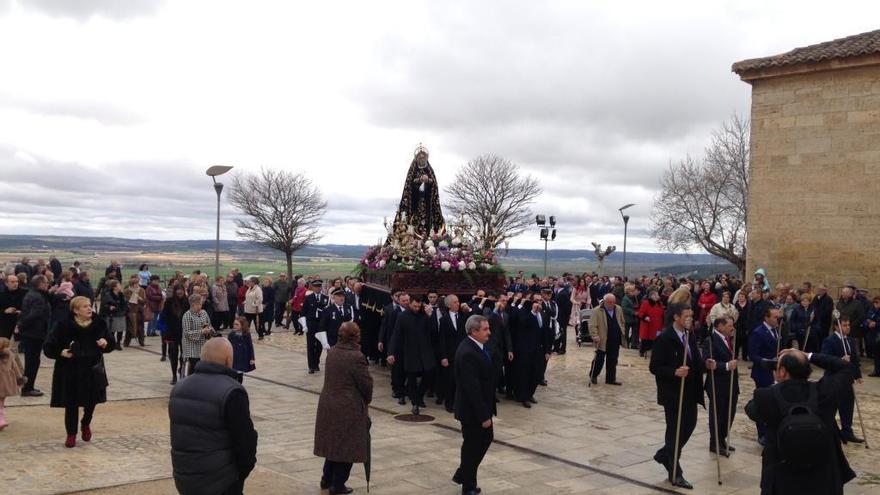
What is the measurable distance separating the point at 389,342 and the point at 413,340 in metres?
0.53

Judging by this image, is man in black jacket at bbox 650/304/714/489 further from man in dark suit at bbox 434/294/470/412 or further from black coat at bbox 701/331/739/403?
man in dark suit at bbox 434/294/470/412

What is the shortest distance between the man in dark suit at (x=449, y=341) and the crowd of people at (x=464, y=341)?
0.08 ft

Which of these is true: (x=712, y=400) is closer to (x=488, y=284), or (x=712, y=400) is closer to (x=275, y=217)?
(x=488, y=284)

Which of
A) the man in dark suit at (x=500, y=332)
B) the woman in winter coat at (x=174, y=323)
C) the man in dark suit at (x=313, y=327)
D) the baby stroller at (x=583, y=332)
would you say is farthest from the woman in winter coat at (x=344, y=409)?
the baby stroller at (x=583, y=332)

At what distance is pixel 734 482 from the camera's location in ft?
25.5

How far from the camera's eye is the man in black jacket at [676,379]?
7.75m

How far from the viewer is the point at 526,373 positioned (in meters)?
11.8

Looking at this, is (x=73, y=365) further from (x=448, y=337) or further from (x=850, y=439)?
(x=850, y=439)

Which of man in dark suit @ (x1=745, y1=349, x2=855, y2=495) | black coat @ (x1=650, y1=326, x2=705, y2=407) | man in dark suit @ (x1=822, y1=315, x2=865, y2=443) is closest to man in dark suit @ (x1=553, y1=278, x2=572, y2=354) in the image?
man in dark suit @ (x1=822, y1=315, x2=865, y2=443)

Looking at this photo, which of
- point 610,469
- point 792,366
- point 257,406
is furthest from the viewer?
point 257,406

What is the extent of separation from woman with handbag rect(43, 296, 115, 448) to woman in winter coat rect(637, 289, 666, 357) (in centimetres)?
1254

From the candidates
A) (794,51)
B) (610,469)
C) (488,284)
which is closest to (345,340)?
(610,469)

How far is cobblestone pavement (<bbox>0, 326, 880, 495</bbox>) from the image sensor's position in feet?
23.7

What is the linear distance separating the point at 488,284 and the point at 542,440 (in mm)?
4884
